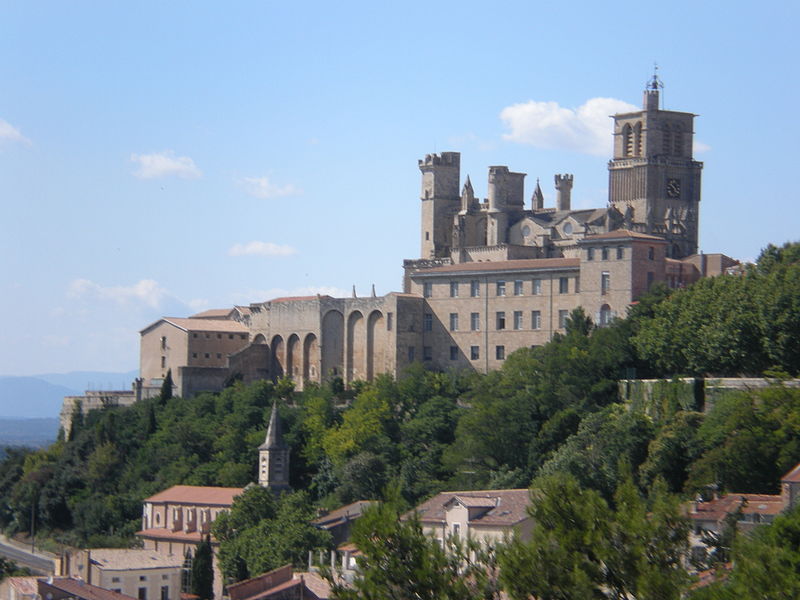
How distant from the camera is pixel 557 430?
6178cm

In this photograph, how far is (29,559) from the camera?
249ft

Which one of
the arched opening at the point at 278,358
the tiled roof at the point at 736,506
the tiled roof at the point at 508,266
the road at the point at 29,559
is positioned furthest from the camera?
the arched opening at the point at 278,358

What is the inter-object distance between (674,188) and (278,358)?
68.2 ft

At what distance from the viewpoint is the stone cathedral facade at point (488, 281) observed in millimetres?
68812

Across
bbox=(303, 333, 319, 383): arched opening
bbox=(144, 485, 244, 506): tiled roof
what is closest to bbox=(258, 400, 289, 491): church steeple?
bbox=(144, 485, 244, 506): tiled roof

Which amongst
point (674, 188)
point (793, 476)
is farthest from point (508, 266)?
point (793, 476)

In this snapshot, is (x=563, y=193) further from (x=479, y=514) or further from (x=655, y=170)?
(x=479, y=514)

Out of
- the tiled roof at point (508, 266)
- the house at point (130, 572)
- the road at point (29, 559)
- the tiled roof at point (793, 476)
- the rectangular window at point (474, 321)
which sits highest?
the tiled roof at point (508, 266)

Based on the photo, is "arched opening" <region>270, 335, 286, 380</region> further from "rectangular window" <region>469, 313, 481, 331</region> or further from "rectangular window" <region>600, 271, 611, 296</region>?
"rectangular window" <region>600, 271, 611, 296</region>

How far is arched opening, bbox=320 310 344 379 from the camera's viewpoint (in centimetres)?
7825

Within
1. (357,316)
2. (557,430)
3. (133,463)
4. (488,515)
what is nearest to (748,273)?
(557,430)

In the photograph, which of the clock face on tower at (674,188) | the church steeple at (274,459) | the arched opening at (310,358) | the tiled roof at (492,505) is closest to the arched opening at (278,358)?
the arched opening at (310,358)

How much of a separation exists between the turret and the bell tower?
80.5 inches

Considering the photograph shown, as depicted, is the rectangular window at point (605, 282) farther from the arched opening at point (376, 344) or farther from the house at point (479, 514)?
the arched opening at point (376, 344)
